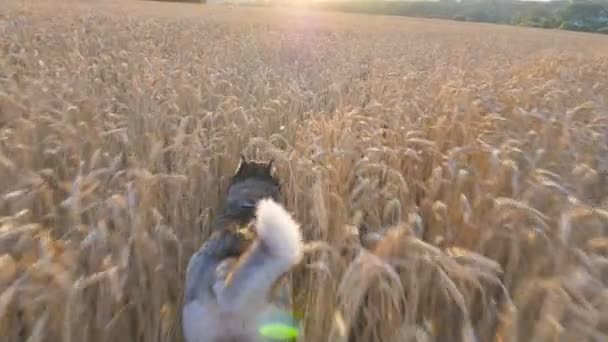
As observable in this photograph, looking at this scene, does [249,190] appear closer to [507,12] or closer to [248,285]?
[248,285]

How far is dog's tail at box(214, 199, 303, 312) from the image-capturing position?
4.16 feet

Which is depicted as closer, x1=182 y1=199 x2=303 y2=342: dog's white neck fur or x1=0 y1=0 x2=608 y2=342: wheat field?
x1=182 y1=199 x2=303 y2=342: dog's white neck fur

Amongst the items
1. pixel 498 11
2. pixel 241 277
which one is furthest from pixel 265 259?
pixel 498 11

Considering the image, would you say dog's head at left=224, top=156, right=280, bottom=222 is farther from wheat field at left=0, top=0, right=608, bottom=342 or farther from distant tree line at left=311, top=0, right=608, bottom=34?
distant tree line at left=311, top=0, right=608, bottom=34

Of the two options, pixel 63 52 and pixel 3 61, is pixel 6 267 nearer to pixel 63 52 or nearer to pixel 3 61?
pixel 3 61

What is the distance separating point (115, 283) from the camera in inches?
59.6

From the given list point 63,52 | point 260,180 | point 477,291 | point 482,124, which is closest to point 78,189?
point 260,180

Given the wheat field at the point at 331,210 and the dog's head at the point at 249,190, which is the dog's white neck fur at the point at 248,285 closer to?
the wheat field at the point at 331,210

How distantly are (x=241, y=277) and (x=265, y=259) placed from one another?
3.5 inches

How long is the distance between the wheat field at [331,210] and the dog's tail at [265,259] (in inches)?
9.4

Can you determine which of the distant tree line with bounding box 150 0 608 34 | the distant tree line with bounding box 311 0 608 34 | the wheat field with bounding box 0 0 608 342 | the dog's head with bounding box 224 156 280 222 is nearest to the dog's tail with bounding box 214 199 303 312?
the wheat field with bounding box 0 0 608 342

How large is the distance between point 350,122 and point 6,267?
2.15m

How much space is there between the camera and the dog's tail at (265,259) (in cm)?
127

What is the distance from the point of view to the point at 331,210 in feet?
7.48
